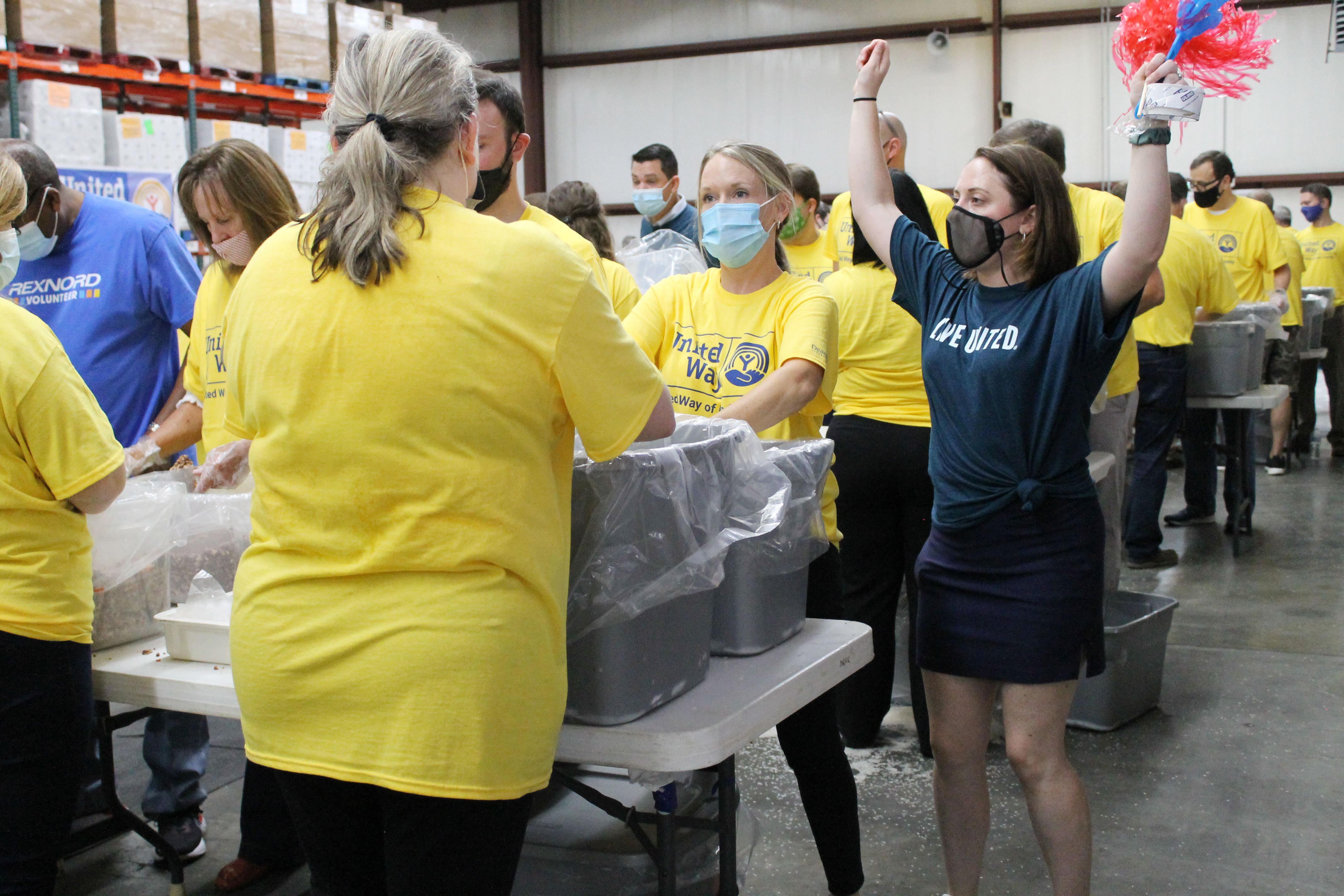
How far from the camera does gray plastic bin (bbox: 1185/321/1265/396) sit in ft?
16.3

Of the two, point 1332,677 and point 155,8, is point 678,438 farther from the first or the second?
point 155,8

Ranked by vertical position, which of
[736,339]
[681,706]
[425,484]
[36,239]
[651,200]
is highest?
[651,200]

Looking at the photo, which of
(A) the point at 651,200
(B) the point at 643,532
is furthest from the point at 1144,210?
(A) the point at 651,200

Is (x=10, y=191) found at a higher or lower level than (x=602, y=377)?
higher

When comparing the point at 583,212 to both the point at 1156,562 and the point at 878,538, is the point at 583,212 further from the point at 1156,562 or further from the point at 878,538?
the point at 1156,562

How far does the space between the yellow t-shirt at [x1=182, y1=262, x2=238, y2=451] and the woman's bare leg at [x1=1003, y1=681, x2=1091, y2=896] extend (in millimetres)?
1639

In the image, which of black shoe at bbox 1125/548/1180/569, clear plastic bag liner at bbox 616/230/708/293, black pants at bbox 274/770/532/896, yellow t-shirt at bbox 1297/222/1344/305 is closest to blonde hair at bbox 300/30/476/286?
black pants at bbox 274/770/532/896

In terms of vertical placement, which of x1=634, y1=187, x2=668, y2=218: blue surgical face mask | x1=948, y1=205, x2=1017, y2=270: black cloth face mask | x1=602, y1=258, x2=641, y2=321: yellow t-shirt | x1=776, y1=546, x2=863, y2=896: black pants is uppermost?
x1=634, y1=187, x2=668, y2=218: blue surgical face mask

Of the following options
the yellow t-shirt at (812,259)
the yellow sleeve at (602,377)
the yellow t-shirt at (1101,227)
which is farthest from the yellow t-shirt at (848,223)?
the yellow sleeve at (602,377)

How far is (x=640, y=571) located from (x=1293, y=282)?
6332 millimetres

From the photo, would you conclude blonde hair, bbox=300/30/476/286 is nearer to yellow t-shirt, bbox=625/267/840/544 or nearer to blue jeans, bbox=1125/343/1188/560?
yellow t-shirt, bbox=625/267/840/544

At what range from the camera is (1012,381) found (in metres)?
1.82

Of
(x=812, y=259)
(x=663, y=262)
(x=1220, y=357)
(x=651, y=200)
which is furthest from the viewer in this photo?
(x=812, y=259)

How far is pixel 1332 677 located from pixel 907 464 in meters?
1.82
